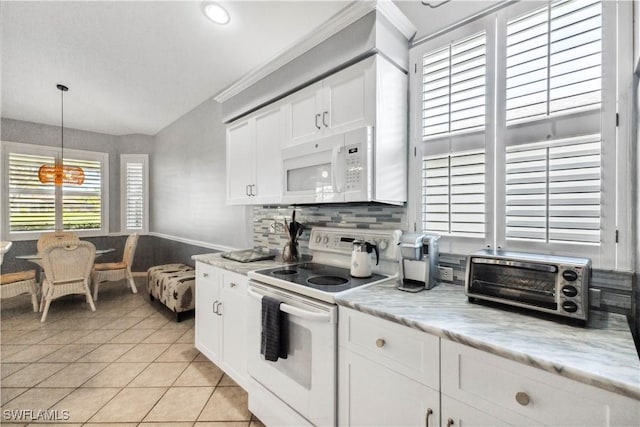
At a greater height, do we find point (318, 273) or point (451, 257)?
point (451, 257)

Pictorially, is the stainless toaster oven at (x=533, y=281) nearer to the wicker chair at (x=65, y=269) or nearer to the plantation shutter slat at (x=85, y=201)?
the wicker chair at (x=65, y=269)

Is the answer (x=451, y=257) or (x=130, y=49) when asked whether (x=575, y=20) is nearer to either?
(x=451, y=257)

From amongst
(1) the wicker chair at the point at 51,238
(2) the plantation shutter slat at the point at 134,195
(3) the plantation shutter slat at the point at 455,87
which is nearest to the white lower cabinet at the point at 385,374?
(3) the plantation shutter slat at the point at 455,87

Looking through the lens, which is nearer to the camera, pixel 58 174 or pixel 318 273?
pixel 318 273

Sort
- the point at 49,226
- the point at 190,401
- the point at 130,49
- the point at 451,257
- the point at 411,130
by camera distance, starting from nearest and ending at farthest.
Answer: the point at 451,257
the point at 411,130
the point at 190,401
the point at 130,49
the point at 49,226

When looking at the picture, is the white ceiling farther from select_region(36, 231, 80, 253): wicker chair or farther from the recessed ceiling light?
select_region(36, 231, 80, 253): wicker chair

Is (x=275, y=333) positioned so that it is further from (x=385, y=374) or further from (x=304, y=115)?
(x=304, y=115)

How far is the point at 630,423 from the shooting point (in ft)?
2.27

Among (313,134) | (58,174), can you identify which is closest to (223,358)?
(313,134)

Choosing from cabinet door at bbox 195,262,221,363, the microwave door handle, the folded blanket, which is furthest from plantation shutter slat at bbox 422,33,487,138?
cabinet door at bbox 195,262,221,363

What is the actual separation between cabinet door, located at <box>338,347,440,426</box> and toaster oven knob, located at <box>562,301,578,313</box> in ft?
1.79

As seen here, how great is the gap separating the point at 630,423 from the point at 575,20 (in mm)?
1513

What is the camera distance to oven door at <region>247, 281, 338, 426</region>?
1.37 m

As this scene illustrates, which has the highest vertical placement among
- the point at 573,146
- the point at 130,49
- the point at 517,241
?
the point at 130,49
